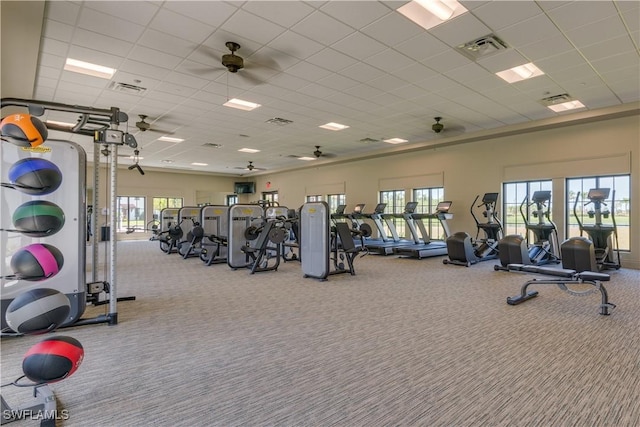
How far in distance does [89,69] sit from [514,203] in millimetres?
10133

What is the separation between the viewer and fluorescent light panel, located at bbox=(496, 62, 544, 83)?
5621 millimetres

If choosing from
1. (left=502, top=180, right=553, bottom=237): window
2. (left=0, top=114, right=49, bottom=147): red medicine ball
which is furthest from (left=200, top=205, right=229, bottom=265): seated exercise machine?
(left=502, top=180, right=553, bottom=237): window

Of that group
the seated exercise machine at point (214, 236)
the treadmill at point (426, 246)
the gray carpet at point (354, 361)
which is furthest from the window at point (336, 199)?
the gray carpet at point (354, 361)

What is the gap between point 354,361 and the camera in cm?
271

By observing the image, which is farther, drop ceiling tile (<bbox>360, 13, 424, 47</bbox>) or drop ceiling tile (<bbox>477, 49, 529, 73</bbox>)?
drop ceiling tile (<bbox>477, 49, 529, 73</bbox>)

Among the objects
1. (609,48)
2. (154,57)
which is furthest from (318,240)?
(609,48)

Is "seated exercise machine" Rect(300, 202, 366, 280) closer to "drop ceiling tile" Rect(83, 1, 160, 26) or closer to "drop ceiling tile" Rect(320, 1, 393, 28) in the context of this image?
"drop ceiling tile" Rect(320, 1, 393, 28)

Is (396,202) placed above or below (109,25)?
below

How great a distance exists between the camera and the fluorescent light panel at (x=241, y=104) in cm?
725

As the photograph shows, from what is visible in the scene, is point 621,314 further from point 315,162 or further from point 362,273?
point 315,162

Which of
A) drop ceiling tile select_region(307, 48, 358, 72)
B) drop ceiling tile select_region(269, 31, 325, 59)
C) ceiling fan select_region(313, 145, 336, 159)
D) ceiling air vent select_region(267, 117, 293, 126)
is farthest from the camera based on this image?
ceiling fan select_region(313, 145, 336, 159)

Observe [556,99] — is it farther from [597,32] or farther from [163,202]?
[163,202]

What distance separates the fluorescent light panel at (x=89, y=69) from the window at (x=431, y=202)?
30.2 ft

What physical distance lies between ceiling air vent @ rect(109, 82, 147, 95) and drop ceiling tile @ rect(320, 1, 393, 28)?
4.12m
